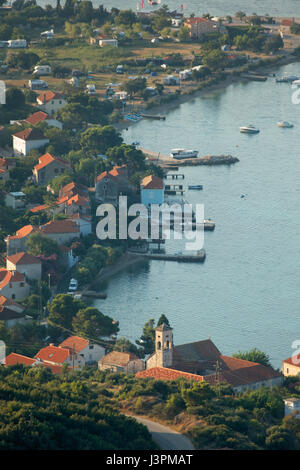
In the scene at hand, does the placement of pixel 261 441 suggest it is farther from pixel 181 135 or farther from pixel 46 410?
pixel 181 135

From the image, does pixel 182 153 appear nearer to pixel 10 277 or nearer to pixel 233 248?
pixel 233 248

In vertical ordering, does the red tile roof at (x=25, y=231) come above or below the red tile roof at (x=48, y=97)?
below

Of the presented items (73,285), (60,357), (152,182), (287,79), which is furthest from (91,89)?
(60,357)

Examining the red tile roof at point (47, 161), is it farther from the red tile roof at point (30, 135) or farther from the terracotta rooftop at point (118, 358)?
the terracotta rooftop at point (118, 358)

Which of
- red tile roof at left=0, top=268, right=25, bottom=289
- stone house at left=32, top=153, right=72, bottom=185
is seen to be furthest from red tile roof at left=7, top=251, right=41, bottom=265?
stone house at left=32, top=153, right=72, bottom=185

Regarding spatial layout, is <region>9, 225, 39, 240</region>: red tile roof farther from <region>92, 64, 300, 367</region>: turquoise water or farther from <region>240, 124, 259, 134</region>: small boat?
<region>240, 124, 259, 134</region>: small boat

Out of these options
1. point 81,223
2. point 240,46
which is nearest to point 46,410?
point 81,223

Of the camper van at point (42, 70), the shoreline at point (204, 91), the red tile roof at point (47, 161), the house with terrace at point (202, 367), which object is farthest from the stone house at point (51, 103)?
the house with terrace at point (202, 367)
